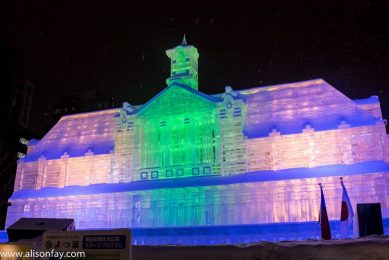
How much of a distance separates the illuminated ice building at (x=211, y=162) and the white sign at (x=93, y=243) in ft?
80.7

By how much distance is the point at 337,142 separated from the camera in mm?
34125

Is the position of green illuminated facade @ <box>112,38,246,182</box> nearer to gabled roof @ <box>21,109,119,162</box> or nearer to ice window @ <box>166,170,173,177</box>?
ice window @ <box>166,170,173,177</box>

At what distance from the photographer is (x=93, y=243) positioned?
8.43 metres

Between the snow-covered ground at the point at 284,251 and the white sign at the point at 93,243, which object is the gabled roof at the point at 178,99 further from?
the white sign at the point at 93,243

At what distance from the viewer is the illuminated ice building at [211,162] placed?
3291cm

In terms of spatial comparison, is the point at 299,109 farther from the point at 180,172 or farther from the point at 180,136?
the point at 180,172

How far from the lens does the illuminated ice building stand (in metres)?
32.9

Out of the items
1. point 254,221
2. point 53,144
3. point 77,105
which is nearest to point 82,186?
point 53,144

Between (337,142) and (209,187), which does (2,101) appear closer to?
(209,187)

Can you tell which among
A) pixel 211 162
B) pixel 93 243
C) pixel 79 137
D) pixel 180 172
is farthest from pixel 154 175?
pixel 93 243

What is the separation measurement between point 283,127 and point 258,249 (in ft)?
78.3

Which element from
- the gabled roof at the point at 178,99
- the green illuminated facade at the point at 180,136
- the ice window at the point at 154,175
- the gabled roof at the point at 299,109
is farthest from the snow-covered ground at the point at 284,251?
the gabled roof at the point at 178,99

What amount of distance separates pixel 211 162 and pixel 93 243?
1129 inches

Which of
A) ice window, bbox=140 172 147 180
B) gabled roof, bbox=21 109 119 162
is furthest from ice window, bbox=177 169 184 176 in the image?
gabled roof, bbox=21 109 119 162
